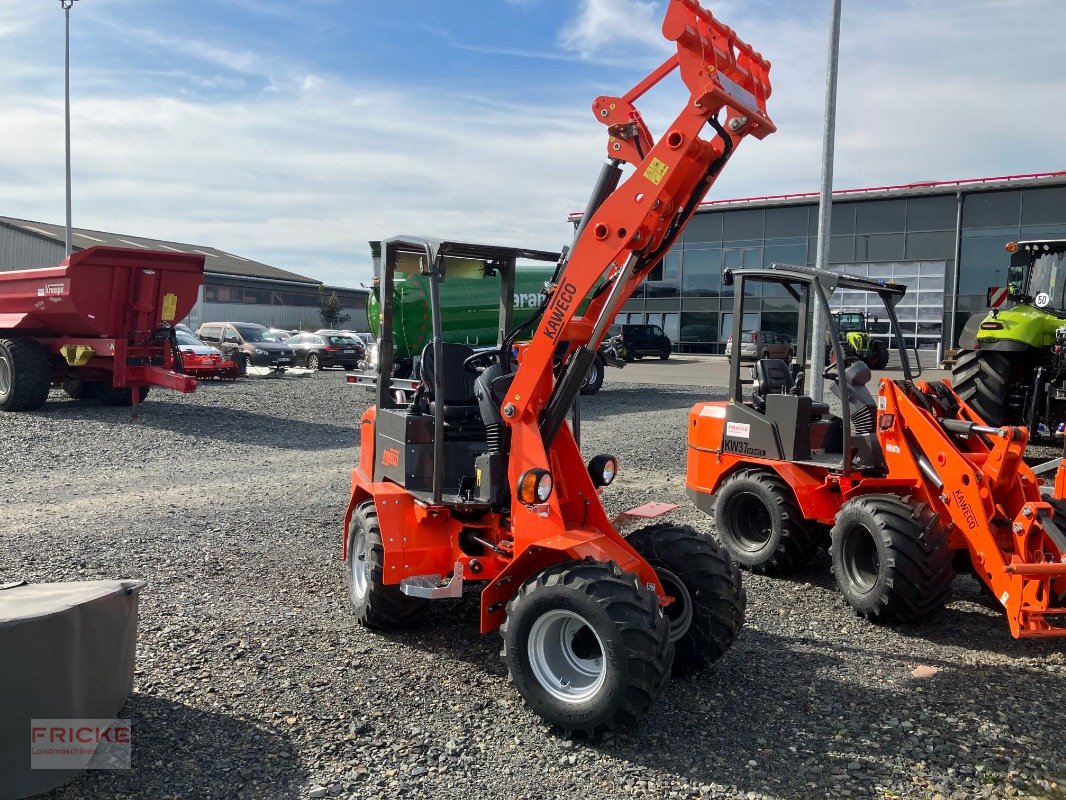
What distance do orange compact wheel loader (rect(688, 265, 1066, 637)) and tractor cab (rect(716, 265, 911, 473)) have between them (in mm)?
12

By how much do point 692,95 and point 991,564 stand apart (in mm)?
3167

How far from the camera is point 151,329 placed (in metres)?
14.8

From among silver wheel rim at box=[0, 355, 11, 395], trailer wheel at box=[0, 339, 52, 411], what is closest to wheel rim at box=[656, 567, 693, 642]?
trailer wheel at box=[0, 339, 52, 411]

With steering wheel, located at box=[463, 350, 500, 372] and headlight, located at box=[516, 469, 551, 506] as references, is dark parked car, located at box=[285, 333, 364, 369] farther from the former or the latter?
headlight, located at box=[516, 469, 551, 506]

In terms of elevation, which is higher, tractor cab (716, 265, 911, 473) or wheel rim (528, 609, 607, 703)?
tractor cab (716, 265, 911, 473)

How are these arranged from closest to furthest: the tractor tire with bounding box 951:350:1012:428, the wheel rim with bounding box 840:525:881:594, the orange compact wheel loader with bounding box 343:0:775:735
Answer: the orange compact wheel loader with bounding box 343:0:775:735
the wheel rim with bounding box 840:525:881:594
the tractor tire with bounding box 951:350:1012:428

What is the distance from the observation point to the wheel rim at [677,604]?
4480 mm

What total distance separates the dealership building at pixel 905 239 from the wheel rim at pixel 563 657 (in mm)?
24454

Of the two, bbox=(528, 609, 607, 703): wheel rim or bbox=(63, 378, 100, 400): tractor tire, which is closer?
bbox=(528, 609, 607, 703): wheel rim

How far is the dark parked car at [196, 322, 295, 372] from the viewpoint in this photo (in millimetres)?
25688

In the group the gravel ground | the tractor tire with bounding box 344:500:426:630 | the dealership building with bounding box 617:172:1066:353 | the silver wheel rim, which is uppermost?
the dealership building with bounding box 617:172:1066:353

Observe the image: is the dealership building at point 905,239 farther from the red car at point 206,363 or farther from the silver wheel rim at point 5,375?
the silver wheel rim at point 5,375

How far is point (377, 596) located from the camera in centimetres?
510

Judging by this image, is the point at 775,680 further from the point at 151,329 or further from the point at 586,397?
the point at 586,397
